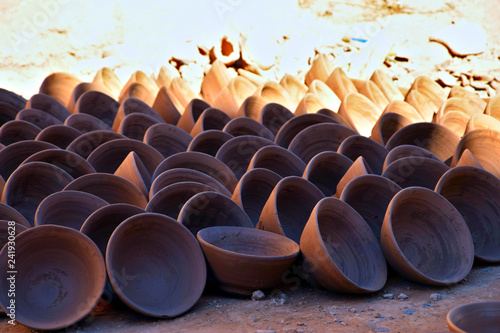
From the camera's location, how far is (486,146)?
4.12 meters

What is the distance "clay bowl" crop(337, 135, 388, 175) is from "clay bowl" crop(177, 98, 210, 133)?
166 cm

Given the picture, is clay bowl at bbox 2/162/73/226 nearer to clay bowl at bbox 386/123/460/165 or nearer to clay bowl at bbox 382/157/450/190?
clay bowl at bbox 382/157/450/190

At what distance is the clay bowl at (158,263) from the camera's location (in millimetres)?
2557

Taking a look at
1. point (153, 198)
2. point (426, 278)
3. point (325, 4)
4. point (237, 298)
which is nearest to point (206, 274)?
point (237, 298)

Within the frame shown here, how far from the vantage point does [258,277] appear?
106 inches

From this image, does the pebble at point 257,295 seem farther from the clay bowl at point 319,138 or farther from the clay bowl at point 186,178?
the clay bowl at point 319,138

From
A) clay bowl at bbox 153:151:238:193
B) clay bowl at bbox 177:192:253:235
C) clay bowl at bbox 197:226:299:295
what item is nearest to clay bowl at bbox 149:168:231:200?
clay bowl at bbox 153:151:238:193

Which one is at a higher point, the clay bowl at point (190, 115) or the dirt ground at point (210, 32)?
the dirt ground at point (210, 32)

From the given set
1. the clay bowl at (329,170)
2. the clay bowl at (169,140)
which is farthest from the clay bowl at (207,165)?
the clay bowl at (169,140)

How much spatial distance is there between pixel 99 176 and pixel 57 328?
1258 mm

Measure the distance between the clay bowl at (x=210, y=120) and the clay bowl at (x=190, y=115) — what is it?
0.19 meters

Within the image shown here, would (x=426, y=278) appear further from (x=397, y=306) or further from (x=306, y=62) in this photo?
(x=306, y=62)

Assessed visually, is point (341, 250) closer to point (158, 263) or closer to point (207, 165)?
point (158, 263)

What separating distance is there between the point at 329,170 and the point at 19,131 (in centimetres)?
269
